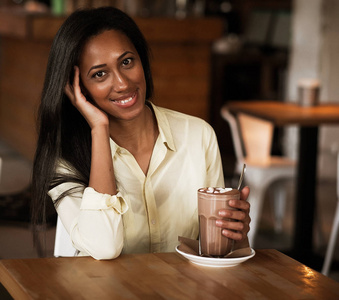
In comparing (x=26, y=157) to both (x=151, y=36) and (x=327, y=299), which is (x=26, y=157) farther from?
(x=327, y=299)

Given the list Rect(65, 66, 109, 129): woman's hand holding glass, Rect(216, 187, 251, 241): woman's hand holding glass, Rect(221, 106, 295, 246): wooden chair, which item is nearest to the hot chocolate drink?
Rect(216, 187, 251, 241): woman's hand holding glass

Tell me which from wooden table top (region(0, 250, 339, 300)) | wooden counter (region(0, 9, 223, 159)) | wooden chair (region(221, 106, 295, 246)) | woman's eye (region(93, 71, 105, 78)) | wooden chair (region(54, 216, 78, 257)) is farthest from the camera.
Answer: wooden counter (region(0, 9, 223, 159))

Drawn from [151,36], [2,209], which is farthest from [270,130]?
[2,209]

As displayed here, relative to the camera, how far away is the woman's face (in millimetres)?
1971

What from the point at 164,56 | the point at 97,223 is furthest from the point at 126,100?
the point at 164,56

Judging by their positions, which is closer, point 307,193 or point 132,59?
point 132,59

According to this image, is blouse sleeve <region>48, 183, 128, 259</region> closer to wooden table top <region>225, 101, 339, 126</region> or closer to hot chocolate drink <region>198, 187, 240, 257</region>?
hot chocolate drink <region>198, 187, 240, 257</region>

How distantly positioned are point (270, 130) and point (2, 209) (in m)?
2.18

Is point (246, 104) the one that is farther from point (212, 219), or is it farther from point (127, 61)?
point (212, 219)

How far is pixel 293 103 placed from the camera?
4672mm

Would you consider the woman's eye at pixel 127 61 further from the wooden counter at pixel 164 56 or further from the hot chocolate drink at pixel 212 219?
the wooden counter at pixel 164 56

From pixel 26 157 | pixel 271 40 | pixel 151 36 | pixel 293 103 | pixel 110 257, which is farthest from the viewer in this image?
pixel 271 40

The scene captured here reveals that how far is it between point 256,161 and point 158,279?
318 cm

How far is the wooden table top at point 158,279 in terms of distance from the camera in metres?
1.43
